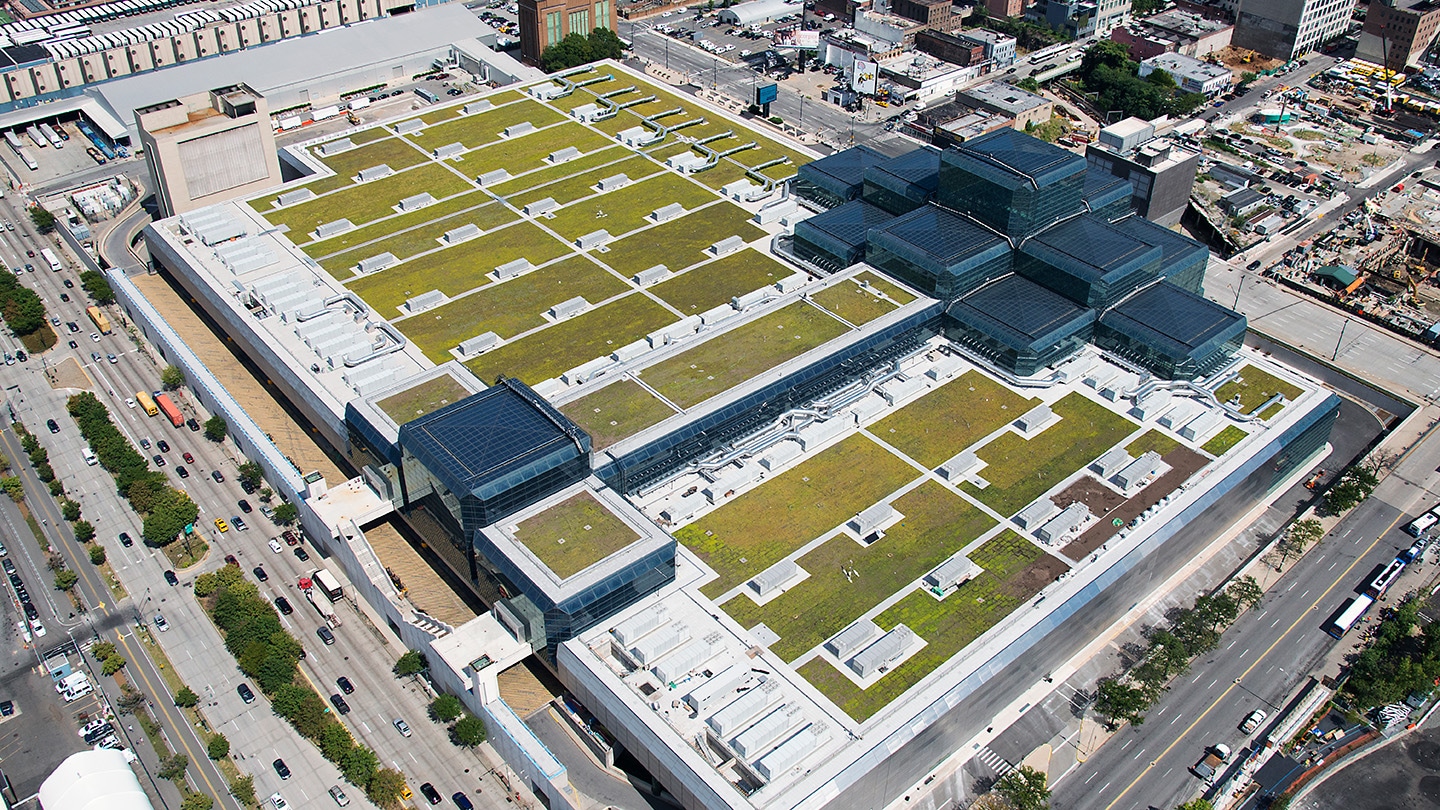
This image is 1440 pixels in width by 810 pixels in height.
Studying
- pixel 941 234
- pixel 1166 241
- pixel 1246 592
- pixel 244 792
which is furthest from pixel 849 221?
pixel 244 792

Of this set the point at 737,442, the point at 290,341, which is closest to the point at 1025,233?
the point at 737,442

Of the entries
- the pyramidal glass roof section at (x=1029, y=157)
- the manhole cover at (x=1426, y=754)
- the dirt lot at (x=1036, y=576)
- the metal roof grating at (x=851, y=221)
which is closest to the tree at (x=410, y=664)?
the dirt lot at (x=1036, y=576)

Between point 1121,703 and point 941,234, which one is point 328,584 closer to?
point 1121,703

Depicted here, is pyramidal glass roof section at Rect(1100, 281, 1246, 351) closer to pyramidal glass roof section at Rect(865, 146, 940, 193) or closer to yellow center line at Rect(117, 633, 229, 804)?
pyramidal glass roof section at Rect(865, 146, 940, 193)

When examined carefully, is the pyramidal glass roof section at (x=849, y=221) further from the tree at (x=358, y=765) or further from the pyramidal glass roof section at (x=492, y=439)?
the tree at (x=358, y=765)

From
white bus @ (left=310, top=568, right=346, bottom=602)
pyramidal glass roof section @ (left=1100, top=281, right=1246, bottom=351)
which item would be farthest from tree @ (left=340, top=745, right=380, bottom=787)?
pyramidal glass roof section @ (left=1100, top=281, right=1246, bottom=351)
